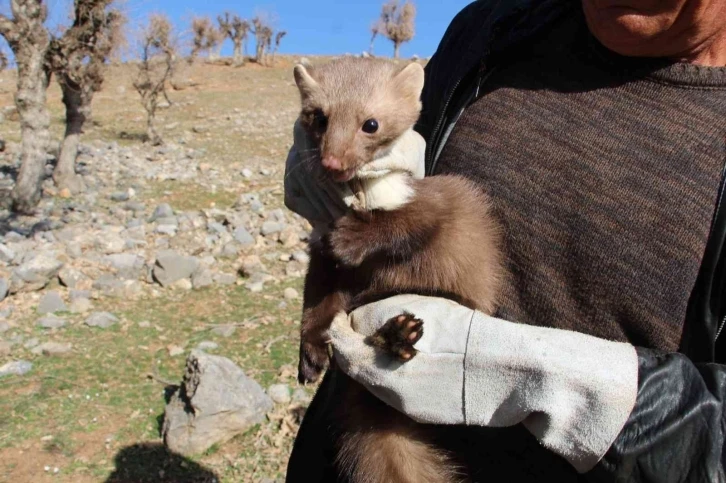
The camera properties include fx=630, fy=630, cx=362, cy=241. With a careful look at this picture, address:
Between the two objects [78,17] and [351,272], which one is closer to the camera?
[351,272]

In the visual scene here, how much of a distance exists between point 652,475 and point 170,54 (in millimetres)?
24746

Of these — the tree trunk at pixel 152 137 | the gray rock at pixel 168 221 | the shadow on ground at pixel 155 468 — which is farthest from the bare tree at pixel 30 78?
the shadow on ground at pixel 155 468

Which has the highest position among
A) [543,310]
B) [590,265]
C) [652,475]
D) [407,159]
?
[407,159]

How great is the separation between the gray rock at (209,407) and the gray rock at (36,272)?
338cm

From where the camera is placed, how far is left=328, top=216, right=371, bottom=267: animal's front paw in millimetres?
2484

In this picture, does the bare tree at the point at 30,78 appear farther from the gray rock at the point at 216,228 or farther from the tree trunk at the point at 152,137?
the tree trunk at the point at 152,137

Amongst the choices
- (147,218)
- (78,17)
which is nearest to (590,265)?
(147,218)

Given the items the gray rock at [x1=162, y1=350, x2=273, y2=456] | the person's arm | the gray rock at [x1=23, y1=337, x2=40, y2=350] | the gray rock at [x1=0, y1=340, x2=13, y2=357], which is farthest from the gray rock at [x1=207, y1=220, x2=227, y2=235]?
the person's arm

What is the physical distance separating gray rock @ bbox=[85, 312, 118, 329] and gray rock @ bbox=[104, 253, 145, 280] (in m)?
1.07

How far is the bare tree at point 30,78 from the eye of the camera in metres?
11.7

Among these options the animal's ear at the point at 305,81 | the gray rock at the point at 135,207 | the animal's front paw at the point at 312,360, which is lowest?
the gray rock at the point at 135,207

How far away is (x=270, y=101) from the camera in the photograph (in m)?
28.3

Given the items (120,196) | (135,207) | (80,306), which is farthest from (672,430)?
(120,196)

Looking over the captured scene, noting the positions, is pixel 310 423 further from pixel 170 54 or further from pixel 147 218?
pixel 170 54
